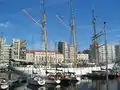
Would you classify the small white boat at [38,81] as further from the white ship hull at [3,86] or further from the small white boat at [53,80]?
the white ship hull at [3,86]

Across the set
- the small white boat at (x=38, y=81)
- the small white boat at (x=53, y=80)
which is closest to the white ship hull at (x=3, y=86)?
the small white boat at (x=38, y=81)

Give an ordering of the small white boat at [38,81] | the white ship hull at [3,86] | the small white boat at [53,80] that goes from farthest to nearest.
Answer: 1. the small white boat at [53,80]
2. the small white boat at [38,81]
3. the white ship hull at [3,86]

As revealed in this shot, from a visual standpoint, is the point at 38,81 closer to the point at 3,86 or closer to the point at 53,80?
the point at 53,80

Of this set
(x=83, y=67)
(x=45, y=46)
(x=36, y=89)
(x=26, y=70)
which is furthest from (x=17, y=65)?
(x=36, y=89)

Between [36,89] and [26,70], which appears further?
[26,70]

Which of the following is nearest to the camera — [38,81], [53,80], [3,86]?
[3,86]

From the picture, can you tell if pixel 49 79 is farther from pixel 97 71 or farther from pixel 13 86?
pixel 97 71

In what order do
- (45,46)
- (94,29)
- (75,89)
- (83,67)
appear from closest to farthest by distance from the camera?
(75,89)
(45,46)
(83,67)
(94,29)

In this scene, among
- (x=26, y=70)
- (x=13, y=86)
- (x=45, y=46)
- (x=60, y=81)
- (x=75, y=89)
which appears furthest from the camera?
(x=26, y=70)

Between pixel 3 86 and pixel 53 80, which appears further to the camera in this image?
pixel 53 80

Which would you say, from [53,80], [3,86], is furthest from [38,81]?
[3,86]

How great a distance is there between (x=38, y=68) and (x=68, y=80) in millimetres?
36016

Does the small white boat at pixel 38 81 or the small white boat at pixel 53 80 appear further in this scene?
the small white boat at pixel 53 80

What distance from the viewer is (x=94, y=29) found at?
150 metres
